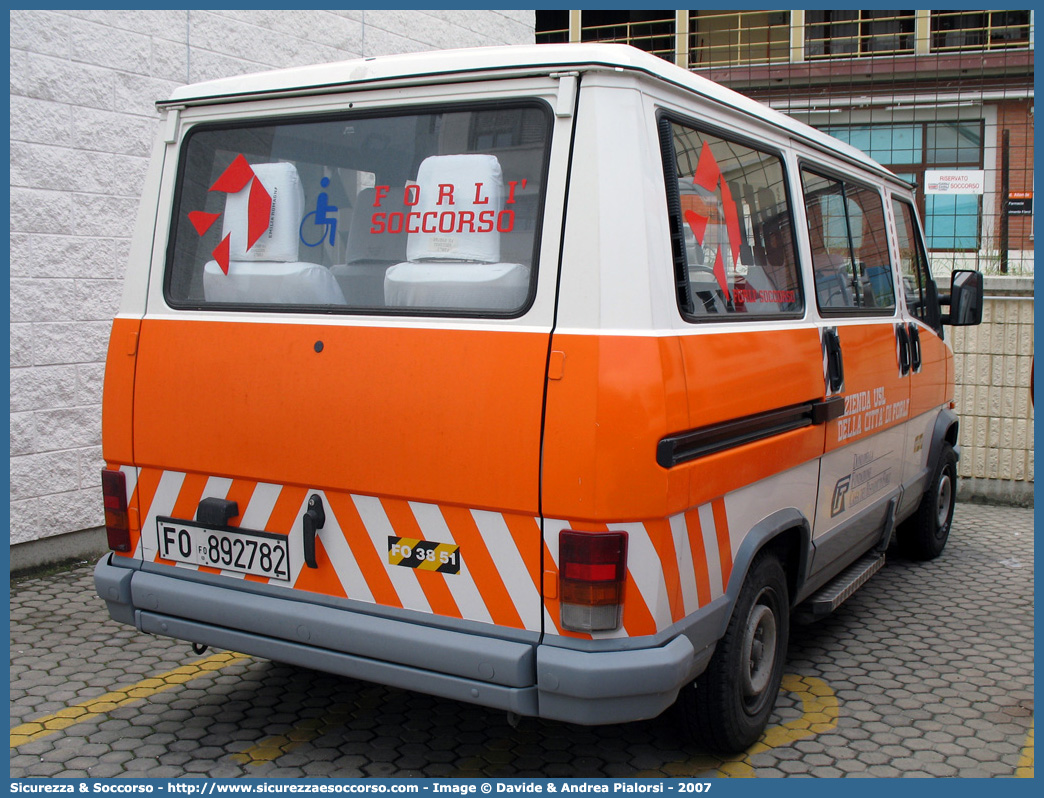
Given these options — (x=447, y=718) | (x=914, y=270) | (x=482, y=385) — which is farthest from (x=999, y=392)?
(x=482, y=385)

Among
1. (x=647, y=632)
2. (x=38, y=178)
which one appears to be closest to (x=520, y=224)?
(x=647, y=632)

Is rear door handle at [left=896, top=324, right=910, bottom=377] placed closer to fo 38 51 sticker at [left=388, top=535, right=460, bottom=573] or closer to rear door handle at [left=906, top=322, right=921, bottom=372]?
rear door handle at [left=906, top=322, right=921, bottom=372]

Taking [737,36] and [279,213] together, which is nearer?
[279,213]

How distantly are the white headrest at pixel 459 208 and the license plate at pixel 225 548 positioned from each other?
1.11 metres

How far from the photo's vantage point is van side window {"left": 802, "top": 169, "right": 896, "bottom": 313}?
13.9 feet

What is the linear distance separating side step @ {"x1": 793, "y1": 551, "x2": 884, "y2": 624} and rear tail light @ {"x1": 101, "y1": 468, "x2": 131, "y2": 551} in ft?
9.24

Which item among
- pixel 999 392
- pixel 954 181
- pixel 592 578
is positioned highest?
pixel 954 181

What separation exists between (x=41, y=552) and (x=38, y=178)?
2139 mm

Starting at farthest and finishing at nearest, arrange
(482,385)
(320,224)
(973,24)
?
(973,24), (320,224), (482,385)

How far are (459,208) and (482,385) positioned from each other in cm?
61

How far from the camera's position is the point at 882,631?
5121mm

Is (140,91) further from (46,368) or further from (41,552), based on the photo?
(41,552)

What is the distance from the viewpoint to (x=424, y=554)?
3135 mm

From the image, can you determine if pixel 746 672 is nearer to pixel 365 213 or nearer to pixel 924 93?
pixel 365 213
